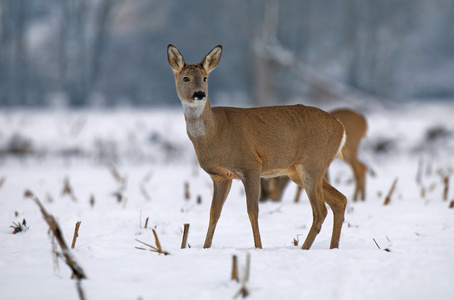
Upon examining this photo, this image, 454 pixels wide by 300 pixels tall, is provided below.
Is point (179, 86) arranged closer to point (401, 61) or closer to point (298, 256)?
point (298, 256)

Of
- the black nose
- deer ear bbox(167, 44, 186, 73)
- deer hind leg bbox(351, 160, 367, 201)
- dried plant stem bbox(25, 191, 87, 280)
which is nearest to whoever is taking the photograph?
dried plant stem bbox(25, 191, 87, 280)

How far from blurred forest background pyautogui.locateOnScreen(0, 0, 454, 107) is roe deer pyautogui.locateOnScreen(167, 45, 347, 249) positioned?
45.5 feet

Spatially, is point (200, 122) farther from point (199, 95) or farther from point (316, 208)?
point (316, 208)

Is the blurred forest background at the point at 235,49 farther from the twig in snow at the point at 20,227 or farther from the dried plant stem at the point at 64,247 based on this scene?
the dried plant stem at the point at 64,247

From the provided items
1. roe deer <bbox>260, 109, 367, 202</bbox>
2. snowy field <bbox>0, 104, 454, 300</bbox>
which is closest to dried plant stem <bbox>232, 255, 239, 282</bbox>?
snowy field <bbox>0, 104, 454, 300</bbox>

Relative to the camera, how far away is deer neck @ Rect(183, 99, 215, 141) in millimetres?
5469

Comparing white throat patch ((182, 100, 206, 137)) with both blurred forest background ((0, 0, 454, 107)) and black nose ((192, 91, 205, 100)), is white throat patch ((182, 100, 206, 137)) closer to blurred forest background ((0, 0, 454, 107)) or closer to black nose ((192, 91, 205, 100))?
black nose ((192, 91, 205, 100))

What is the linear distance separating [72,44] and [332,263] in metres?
20.2

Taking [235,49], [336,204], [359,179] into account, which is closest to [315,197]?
[336,204]

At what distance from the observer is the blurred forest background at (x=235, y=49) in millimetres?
21031

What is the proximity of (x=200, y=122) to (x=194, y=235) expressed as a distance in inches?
52.2

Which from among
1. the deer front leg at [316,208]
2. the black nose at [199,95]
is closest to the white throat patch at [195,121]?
the black nose at [199,95]

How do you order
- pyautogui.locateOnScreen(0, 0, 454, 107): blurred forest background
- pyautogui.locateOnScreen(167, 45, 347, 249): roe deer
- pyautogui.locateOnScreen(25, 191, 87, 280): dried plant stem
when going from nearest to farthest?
pyautogui.locateOnScreen(25, 191, 87, 280): dried plant stem, pyautogui.locateOnScreen(167, 45, 347, 249): roe deer, pyautogui.locateOnScreen(0, 0, 454, 107): blurred forest background

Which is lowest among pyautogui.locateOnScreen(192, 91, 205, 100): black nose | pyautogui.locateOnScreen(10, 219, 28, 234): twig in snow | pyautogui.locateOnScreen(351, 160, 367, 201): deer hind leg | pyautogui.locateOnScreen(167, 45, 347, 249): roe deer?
pyautogui.locateOnScreen(10, 219, 28, 234): twig in snow
